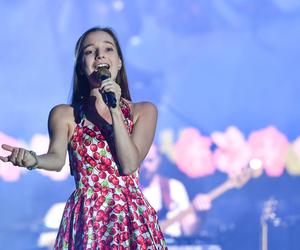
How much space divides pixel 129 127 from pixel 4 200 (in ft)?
6.88

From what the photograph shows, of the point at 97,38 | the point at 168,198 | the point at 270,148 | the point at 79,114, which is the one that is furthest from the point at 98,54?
the point at 270,148

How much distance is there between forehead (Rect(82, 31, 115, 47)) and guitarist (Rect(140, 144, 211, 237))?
1.94m

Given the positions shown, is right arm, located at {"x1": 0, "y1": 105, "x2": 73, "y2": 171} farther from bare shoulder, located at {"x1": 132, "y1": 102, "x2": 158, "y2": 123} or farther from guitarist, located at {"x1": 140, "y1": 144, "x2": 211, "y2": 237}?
guitarist, located at {"x1": 140, "y1": 144, "x2": 211, "y2": 237}

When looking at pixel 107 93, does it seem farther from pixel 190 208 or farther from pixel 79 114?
pixel 190 208

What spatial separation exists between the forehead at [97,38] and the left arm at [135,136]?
18cm

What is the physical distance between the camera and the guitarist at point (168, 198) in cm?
378

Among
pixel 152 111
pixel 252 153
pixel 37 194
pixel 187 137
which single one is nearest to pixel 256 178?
pixel 252 153

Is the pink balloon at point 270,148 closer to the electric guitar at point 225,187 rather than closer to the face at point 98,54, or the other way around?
the electric guitar at point 225,187

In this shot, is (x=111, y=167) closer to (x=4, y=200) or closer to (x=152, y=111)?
(x=152, y=111)

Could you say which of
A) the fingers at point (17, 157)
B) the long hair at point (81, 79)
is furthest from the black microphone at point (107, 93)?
the fingers at point (17, 157)

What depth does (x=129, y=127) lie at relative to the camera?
5.95 feet

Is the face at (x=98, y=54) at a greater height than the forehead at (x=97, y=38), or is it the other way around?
the forehead at (x=97, y=38)

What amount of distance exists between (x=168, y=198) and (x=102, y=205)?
2.09m

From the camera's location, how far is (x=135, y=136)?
1.78 m
